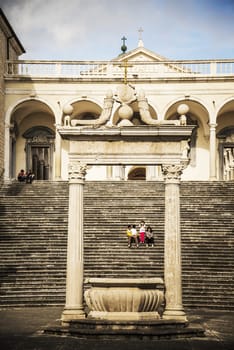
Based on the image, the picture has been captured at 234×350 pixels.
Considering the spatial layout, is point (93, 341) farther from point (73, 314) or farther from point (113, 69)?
point (113, 69)

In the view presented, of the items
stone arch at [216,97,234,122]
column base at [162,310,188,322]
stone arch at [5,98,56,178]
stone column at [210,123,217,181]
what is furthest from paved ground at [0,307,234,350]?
stone arch at [5,98,56,178]

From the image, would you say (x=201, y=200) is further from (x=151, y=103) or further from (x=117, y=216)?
(x=151, y=103)

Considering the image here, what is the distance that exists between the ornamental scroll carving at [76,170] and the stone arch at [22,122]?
72.5 ft

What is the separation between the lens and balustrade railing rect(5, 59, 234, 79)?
129ft

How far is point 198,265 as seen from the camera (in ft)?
82.8

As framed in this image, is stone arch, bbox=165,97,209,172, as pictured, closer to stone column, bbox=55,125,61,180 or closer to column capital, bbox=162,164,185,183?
stone column, bbox=55,125,61,180

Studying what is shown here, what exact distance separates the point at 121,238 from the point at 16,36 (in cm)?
1693

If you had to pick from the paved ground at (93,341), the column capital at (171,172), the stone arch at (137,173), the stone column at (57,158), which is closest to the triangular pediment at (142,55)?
the stone arch at (137,173)

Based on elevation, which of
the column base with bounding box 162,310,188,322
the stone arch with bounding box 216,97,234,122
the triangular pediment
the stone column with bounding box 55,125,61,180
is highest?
the triangular pediment

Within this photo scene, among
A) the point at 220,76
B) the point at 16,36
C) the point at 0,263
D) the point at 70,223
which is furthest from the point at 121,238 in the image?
the point at 16,36

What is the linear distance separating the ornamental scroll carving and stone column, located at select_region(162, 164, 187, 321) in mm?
1797

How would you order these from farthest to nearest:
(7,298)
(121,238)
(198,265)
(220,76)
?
(220,76) → (121,238) → (198,265) → (7,298)

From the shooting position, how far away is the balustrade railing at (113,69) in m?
39.3

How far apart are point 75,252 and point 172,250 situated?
6.95 feet
